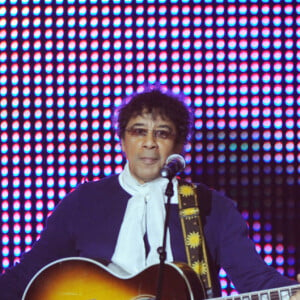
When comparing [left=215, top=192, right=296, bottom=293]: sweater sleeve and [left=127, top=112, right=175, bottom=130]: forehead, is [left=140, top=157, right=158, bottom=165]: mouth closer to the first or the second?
[left=127, top=112, right=175, bottom=130]: forehead

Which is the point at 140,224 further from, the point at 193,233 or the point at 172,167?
the point at 172,167

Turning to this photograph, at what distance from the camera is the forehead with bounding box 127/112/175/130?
8.49 feet

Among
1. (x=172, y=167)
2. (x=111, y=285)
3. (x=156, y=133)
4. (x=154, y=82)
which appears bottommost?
(x=111, y=285)

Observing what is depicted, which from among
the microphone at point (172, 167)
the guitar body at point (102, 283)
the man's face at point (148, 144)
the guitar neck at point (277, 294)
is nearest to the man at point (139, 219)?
the man's face at point (148, 144)

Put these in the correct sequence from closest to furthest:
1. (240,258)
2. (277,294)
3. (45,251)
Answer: (277,294) → (240,258) → (45,251)

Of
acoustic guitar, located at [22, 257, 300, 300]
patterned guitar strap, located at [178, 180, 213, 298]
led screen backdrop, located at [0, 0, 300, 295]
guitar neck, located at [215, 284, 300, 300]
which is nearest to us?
guitar neck, located at [215, 284, 300, 300]

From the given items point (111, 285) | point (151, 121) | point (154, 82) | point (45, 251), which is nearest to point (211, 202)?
point (151, 121)

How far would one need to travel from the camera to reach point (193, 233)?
8.14 feet

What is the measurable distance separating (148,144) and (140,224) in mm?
341

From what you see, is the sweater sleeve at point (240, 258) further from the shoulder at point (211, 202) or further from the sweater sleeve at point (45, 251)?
the sweater sleeve at point (45, 251)

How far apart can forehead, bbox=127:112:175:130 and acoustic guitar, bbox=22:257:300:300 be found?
0.65 meters

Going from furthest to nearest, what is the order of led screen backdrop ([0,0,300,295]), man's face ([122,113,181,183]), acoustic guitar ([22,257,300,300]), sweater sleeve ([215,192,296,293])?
led screen backdrop ([0,0,300,295]) → man's face ([122,113,181,183]) → sweater sleeve ([215,192,296,293]) → acoustic guitar ([22,257,300,300])

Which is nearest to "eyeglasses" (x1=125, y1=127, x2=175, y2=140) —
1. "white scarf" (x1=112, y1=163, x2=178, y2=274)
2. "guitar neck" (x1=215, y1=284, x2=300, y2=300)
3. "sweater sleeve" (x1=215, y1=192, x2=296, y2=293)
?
"white scarf" (x1=112, y1=163, x2=178, y2=274)

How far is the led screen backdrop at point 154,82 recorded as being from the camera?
320 cm
